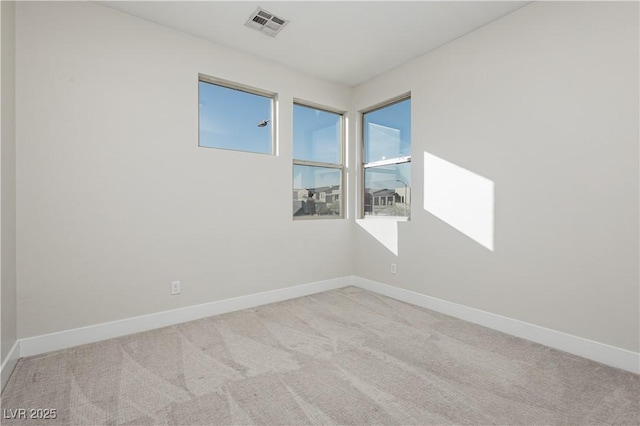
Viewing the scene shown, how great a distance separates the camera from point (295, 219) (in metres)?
3.80

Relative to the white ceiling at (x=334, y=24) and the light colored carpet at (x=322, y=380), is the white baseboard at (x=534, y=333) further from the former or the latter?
the white ceiling at (x=334, y=24)

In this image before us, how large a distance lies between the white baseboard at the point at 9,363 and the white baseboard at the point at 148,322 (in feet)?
0.27

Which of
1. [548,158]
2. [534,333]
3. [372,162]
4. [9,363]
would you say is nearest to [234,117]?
[372,162]

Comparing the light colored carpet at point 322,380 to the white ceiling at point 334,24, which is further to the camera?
the white ceiling at point 334,24

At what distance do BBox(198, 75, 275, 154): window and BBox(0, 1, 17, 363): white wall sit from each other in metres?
1.36

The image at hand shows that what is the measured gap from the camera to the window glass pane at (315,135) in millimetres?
3885

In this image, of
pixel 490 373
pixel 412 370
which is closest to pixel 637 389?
pixel 490 373

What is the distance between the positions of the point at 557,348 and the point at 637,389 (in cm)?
53

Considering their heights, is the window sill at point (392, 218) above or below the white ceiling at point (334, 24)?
below

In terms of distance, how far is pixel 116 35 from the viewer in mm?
2605

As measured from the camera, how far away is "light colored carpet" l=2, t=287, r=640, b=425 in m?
1.64

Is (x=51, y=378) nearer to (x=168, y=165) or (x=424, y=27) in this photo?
(x=168, y=165)

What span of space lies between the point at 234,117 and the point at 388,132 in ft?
6.29

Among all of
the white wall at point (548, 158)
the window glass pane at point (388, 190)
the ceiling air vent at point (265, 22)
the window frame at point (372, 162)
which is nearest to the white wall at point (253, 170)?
the white wall at point (548, 158)
